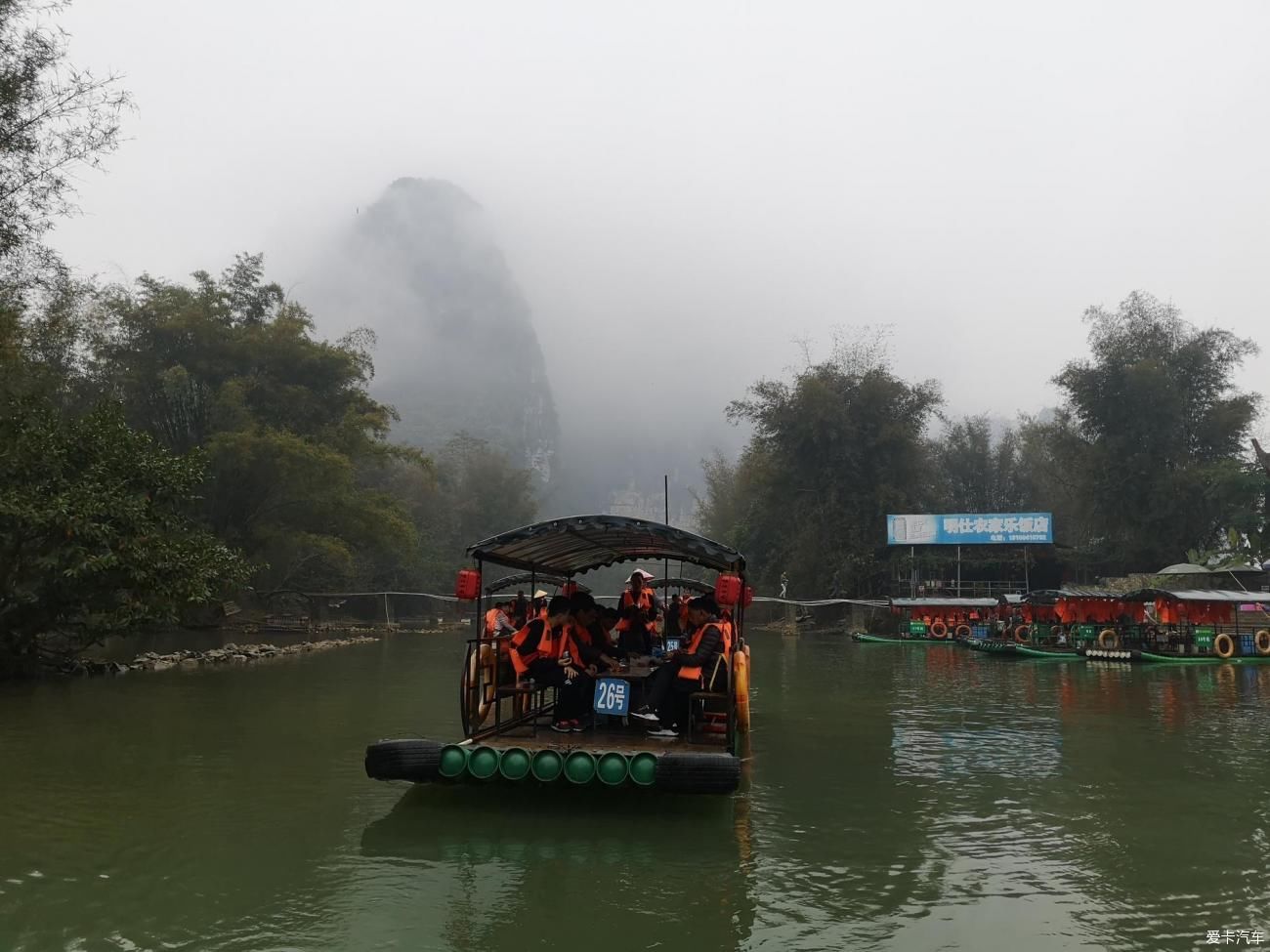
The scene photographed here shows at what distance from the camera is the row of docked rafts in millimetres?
21266

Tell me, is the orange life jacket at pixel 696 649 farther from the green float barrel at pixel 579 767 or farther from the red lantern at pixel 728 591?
the green float barrel at pixel 579 767

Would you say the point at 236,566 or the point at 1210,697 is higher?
the point at 236,566

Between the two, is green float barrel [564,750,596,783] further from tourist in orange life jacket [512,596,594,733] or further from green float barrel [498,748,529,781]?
tourist in orange life jacket [512,596,594,733]

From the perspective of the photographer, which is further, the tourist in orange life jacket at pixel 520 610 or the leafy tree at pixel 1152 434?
the leafy tree at pixel 1152 434

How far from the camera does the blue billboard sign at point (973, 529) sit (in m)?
34.0

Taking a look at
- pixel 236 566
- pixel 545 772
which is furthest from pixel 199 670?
pixel 545 772

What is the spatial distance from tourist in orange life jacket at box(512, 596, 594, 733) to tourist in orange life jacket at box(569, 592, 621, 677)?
16 centimetres

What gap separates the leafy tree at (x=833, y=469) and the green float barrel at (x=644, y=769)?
107 ft

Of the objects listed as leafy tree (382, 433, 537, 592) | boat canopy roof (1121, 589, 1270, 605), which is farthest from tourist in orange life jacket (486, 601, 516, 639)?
leafy tree (382, 433, 537, 592)

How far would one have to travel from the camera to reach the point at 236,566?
15.8 meters

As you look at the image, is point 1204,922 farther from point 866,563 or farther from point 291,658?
point 866,563

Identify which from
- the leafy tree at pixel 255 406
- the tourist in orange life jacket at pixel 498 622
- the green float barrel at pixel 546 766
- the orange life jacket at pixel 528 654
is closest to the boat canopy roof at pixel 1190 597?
the tourist in orange life jacket at pixel 498 622

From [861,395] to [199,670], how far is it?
29.8 meters

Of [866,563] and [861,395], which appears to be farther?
[861,395]
